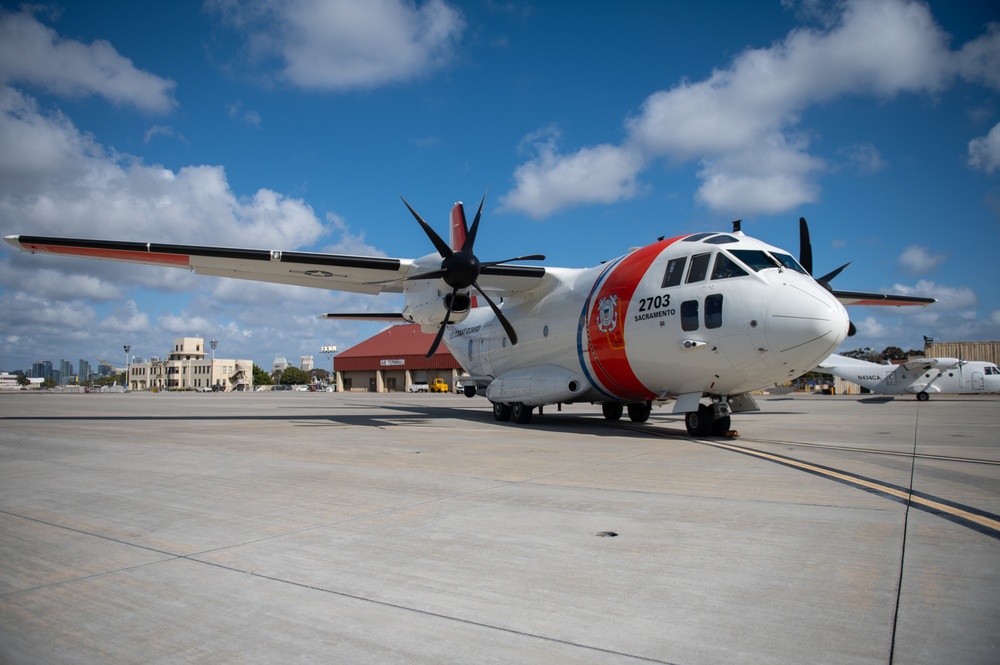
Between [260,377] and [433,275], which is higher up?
[433,275]

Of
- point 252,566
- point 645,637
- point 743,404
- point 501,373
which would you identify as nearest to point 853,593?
point 645,637

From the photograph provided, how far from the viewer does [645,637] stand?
9.11 feet

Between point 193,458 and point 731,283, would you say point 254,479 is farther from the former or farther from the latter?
point 731,283

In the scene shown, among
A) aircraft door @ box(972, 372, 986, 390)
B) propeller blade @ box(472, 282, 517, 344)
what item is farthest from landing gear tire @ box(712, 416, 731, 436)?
aircraft door @ box(972, 372, 986, 390)

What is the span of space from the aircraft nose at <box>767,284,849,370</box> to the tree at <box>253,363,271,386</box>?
466ft

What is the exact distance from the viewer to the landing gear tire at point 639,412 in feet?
54.4

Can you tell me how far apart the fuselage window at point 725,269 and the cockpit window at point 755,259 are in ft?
0.56

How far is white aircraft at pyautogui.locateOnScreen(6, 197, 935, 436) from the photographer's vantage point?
10844 mm

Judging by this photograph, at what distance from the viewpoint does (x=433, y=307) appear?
52.8 ft

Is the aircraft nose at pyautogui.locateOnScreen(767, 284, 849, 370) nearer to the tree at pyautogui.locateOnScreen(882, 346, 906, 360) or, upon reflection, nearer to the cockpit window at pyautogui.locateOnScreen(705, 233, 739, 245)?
the cockpit window at pyautogui.locateOnScreen(705, 233, 739, 245)

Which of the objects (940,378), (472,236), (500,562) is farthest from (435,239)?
(940,378)

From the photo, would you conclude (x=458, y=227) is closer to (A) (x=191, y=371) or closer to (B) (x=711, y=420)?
(B) (x=711, y=420)

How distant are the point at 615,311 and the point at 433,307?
16.7ft

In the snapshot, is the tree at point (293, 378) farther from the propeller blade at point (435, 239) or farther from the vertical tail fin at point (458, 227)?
the propeller blade at point (435, 239)
